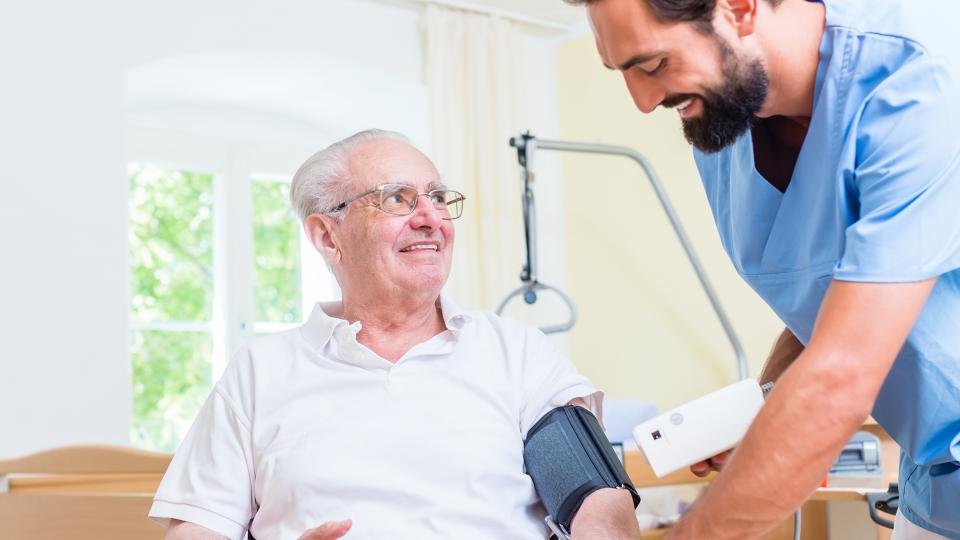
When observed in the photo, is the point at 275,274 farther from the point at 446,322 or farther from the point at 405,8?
the point at 446,322

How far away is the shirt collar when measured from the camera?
1830 millimetres

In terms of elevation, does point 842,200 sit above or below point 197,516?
above

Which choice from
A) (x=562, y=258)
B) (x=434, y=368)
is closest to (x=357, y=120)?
(x=562, y=258)

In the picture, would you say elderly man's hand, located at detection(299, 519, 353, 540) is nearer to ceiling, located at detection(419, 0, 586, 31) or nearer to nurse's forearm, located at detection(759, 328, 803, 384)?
nurse's forearm, located at detection(759, 328, 803, 384)

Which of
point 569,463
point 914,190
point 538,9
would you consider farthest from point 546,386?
point 538,9

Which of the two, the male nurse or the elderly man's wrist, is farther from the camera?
the elderly man's wrist

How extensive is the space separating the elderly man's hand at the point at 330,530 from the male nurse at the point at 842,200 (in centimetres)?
54

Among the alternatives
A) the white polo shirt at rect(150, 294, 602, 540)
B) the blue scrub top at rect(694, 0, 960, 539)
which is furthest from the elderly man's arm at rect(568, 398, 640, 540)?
the blue scrub top at rect(694, 0, 960, 539)

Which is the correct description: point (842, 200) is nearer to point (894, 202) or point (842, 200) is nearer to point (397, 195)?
point (894, 202)

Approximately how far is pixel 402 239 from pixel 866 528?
1.41m

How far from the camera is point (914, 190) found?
1095 millimetres

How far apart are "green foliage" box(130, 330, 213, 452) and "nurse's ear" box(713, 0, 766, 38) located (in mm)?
3959

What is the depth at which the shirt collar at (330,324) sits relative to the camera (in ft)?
6.00

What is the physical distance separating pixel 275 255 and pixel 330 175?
3.15 meters
